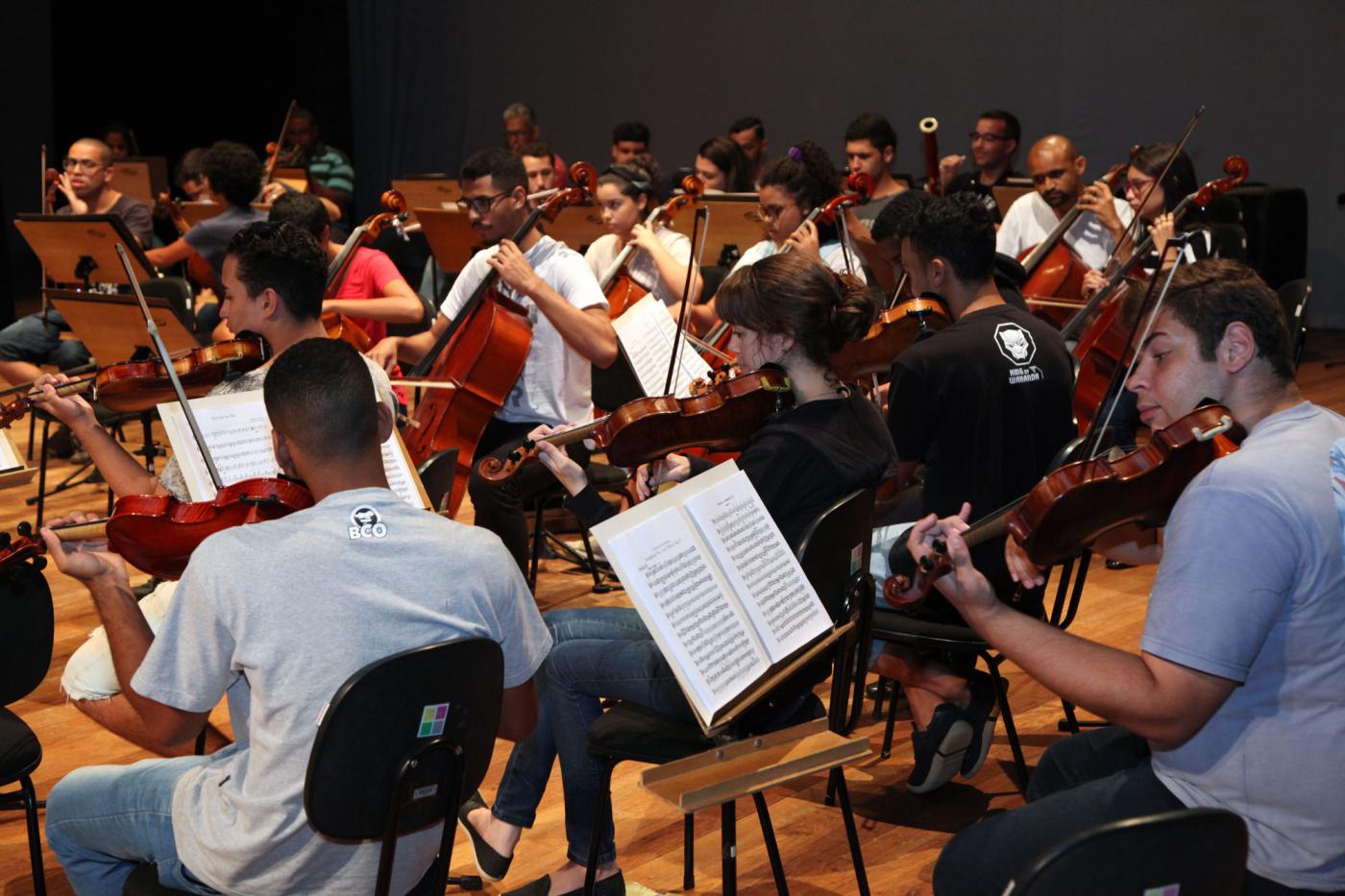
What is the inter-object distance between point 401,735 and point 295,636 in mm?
181

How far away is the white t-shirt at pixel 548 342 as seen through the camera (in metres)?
3.95

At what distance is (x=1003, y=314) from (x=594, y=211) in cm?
337

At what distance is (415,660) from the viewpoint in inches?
65.3

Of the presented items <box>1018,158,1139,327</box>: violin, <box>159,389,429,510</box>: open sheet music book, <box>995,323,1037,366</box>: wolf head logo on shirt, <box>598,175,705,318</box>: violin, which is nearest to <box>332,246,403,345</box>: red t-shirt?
<box>598,175,705,318</box>: violin

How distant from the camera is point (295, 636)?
1713mm

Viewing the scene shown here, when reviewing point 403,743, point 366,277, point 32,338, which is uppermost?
point 403,743

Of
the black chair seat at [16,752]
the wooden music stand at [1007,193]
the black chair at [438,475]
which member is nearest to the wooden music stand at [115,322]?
the black chair at [438,475]

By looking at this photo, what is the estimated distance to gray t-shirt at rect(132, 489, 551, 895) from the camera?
172cm

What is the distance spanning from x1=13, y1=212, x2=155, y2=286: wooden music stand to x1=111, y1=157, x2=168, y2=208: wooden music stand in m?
2.29

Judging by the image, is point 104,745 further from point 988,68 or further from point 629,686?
point 988,68

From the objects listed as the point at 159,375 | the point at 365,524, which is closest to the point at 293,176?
the point at 159,375

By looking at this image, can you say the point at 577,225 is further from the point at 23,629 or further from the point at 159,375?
the point at 23,629

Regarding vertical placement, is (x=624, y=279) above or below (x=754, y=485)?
below

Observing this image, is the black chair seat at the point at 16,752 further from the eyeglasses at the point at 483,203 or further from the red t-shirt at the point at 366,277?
the red t-shirt at the point at 366,277
